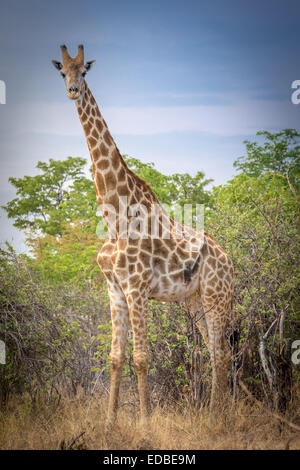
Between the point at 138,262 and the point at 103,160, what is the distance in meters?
1.30

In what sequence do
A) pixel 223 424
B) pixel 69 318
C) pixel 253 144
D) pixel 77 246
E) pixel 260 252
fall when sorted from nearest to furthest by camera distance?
1. pixel 223 424
2. pixel 260 252
3. pixel 69 318
4. pixel 77 246
5. pixel 253 144

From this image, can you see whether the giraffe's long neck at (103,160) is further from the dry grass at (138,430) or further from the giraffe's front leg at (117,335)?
the dry grass at (138,430)

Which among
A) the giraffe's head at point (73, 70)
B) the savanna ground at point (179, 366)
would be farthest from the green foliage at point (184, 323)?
the giraffe's head at point (73, 70)

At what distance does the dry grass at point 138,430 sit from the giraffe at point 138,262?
255 mm

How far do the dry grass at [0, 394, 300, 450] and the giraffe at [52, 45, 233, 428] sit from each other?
0.84 ft

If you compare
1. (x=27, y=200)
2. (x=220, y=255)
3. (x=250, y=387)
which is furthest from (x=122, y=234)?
(x=27, y=200)

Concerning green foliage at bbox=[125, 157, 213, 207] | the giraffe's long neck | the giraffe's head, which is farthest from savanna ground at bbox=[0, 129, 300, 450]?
green foliage at bbox=[125, 157, 213, 207]

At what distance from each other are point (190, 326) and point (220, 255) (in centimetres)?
103

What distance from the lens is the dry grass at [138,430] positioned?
507 cm

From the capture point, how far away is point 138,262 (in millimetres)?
5750

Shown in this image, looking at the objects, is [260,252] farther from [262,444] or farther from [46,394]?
[46,394]

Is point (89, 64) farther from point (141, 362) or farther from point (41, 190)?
point (41, 190)
